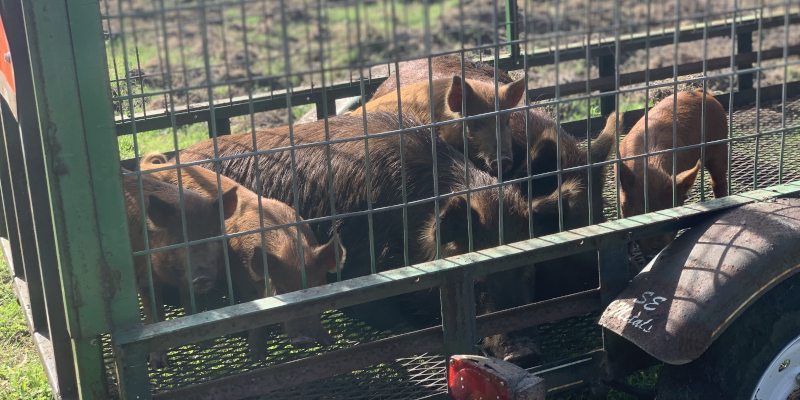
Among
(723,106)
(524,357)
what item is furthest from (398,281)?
(723,106)

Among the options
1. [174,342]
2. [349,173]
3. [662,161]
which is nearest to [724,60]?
[662,161]

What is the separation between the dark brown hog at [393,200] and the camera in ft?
10.9

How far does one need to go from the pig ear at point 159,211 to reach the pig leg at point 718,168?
313 cm

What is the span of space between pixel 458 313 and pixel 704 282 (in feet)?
2.82

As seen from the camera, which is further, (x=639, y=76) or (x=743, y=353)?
→ (x=639, y=76)

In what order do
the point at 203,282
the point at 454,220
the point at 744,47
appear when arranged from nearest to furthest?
the point at 454,220 < the point at 203,282 < the point at 744,47

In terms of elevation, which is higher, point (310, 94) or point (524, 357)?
point (310, 94)

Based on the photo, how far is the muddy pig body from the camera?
4.23 meters

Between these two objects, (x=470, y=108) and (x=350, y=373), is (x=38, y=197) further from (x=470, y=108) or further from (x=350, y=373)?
(x=470, y=108)

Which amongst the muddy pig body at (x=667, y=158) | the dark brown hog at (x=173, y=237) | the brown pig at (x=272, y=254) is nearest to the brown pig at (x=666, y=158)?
the muddy pig body at (x=667, y=158)

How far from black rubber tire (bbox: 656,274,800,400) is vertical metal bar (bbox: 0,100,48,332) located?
7.90ft

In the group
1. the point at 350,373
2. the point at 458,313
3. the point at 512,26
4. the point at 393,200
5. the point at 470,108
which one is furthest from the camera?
the point at 512,26

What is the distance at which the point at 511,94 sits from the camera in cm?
497

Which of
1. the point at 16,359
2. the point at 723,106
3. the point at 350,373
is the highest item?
the point at 723,106
